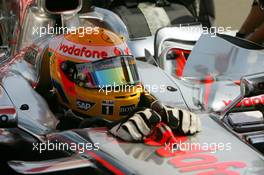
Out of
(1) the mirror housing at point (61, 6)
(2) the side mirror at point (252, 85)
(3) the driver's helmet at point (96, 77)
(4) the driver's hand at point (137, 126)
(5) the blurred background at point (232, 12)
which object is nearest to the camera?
(4) the driver's hand at point (137, 126)

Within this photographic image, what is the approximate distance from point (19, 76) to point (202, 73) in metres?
0.88

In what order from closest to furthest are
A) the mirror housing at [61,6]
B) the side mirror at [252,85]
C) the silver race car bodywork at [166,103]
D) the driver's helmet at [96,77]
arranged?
the silver race car bodywork at [166,103], the side mirror at [252,85], the driver's helmet at [96,77], the mirror housing at [61,6]

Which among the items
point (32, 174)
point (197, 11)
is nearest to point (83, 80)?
point (32, 174)

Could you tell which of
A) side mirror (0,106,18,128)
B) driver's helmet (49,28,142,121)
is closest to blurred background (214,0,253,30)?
driver's helmet (49,28,142,121)

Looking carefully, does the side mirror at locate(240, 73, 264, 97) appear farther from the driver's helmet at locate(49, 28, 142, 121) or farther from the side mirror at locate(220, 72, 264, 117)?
the driver's helmet at locate(49, 28, 142, 121)

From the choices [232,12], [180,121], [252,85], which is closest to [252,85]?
[252,85]

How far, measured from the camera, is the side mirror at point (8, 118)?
7.42ft

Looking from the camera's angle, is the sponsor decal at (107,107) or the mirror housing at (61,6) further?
the mirror housing at (61,6)

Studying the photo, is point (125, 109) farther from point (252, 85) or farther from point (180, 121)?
point (252, 85)

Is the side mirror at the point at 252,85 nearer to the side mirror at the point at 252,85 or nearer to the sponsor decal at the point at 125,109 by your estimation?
the side mirror at the point at 252,85

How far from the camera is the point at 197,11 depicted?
16.7 ft

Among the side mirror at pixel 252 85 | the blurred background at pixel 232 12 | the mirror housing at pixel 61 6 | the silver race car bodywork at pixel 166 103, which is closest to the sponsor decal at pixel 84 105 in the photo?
the silver race car bodywork at pixel 166 103

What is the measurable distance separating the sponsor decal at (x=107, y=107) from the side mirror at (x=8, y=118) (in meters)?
0.38

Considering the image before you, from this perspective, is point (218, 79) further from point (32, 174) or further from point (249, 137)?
point (32, 174)
